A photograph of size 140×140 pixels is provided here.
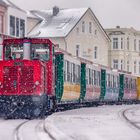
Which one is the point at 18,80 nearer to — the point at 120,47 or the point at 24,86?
the point at 24,86

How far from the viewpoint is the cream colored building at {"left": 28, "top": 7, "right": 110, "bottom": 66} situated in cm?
6762

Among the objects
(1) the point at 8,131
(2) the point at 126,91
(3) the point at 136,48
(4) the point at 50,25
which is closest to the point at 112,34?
(3) the point at 136,48

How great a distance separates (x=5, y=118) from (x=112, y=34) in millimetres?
61601

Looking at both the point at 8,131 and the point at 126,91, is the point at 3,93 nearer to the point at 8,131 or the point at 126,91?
the point at 8,131

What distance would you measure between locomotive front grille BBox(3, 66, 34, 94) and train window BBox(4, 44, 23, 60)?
1.16 metres

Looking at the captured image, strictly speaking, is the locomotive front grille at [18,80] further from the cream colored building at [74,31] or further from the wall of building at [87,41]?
the wall of building at [87,41]

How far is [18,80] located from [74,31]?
46709mm

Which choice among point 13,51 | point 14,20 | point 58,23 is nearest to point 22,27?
point 14,20

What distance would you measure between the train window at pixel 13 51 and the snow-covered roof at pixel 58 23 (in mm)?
42327

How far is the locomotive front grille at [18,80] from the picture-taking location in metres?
22.2

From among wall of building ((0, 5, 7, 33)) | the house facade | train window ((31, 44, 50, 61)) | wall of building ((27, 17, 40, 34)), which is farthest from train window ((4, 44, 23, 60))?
wall of building ((27, 17, 40, 34))

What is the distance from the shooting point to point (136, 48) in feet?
287

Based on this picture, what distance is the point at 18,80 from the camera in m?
22.3

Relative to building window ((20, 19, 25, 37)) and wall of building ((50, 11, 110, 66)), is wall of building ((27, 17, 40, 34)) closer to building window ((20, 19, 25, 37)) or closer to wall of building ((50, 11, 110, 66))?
wall of building ((50, 11, 110, 66))
